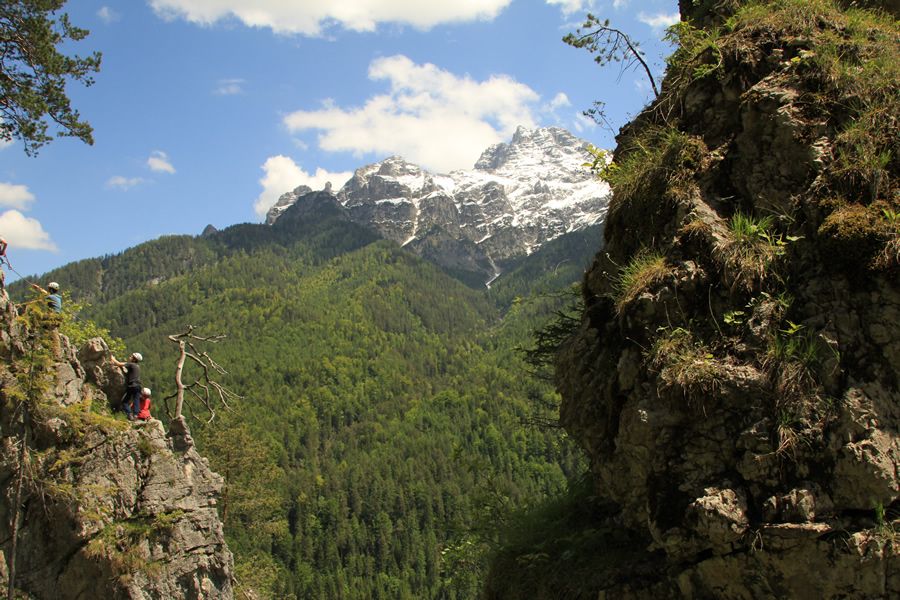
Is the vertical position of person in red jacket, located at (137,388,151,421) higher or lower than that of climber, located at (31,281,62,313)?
lower

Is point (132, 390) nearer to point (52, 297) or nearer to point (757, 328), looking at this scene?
point (52, 297)

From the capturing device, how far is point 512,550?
8.29m

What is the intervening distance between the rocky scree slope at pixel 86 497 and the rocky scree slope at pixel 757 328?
710cm

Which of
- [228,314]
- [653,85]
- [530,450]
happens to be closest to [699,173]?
[653,85]

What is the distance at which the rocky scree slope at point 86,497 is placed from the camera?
429 inches

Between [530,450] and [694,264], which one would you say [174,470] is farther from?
[530,450]

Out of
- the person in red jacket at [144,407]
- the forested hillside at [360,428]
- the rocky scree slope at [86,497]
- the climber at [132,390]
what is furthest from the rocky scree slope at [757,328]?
the forested hillside at [360,428]

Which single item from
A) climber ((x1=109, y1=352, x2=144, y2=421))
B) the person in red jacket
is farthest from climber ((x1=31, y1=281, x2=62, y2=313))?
the person in red jacket

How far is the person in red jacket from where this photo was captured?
13234mm

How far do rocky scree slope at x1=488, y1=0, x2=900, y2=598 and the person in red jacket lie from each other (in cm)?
915

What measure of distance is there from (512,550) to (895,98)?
7003 mm

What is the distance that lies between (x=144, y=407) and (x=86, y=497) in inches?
103

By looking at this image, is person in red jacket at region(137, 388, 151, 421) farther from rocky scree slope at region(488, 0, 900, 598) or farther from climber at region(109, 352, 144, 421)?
rocky scree slope at region(488, 0, 900, 598)

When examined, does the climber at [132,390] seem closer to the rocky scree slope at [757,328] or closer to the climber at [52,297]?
the climber at [52,297]
